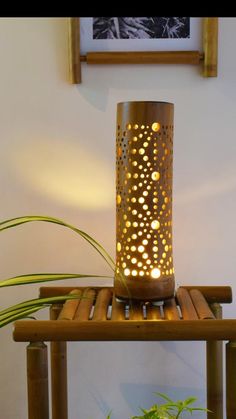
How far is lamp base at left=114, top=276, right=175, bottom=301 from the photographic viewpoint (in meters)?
0.96

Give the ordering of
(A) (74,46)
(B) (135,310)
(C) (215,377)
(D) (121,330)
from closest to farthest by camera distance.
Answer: (D) (121,330), (B) (135,310), (C) (215,377), (A) (74,46)

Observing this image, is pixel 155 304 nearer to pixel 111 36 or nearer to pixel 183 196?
pixel 183 196

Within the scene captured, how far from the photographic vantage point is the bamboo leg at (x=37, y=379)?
0.82m

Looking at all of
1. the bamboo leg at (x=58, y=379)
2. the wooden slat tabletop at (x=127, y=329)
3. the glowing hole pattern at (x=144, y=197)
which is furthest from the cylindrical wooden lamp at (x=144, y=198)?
the bamboo leg at (x=58, y=379)

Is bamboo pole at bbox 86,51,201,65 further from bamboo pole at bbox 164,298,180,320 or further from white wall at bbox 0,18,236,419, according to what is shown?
bamboo pole at bbox 164,298,180,320

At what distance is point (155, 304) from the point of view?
0.96 m

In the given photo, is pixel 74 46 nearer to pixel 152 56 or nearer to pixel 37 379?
pixel 152 56

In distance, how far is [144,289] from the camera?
956 millimetres

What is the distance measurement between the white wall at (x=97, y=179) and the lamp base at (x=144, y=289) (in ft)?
0.97

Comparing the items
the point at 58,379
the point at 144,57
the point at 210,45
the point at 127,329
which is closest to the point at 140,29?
the point at 144,57

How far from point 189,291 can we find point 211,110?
0.45 m

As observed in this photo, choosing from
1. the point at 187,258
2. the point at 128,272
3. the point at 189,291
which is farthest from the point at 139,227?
the point at 187,258

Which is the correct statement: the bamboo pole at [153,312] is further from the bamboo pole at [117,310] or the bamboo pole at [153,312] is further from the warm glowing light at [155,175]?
the warm glowing light at [155,175]

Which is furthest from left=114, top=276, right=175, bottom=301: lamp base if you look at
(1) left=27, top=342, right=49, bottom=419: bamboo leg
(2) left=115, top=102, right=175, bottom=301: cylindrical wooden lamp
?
(1) left=27, top=342, right=49, bottom=419: bamboo leg
